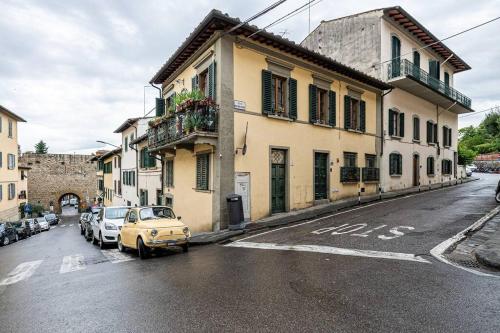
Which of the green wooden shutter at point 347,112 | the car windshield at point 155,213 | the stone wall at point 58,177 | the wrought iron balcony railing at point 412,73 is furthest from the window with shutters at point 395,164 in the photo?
the stone wall at point 58,177

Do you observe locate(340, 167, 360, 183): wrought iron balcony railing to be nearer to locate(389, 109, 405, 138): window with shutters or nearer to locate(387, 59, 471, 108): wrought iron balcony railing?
locate(389, 109, 405, 138): window with shutters

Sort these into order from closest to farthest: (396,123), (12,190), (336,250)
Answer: (336,250) < (396,123) < (12,190)

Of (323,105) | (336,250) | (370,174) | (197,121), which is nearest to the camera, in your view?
(336,250)

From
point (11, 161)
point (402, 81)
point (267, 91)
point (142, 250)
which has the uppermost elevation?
point (402, 81)

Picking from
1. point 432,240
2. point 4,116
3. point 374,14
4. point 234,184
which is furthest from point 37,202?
point 432,240

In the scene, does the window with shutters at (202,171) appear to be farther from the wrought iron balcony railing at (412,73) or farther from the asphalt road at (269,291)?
the wrought iron balcony railing at (412,73)

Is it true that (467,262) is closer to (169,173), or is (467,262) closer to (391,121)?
(169,173)

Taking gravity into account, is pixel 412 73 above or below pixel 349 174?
above

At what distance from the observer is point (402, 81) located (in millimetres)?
20797

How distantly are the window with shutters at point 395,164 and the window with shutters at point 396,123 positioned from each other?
131cm

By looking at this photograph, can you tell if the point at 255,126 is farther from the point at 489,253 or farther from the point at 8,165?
the point at 8,165

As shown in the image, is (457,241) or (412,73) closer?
(457,241)

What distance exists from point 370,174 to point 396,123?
16.0 ft

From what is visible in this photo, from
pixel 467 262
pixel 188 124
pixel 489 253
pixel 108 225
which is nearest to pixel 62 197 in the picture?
pixel 108 225
